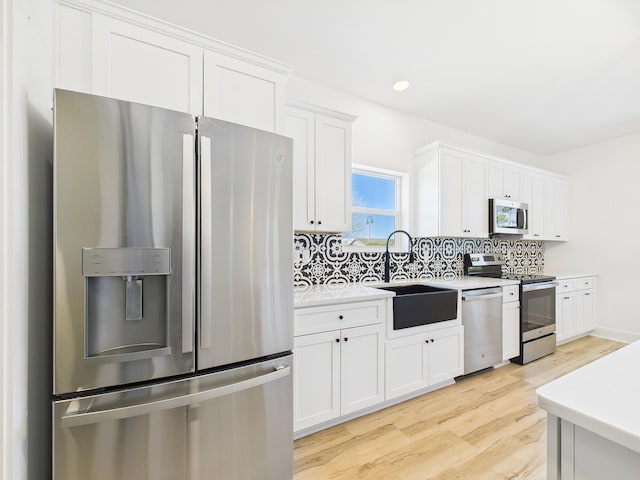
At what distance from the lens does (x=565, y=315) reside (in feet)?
11.5

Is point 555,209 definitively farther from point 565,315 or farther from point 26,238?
point 26,238

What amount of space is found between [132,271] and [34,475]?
0.83 meters

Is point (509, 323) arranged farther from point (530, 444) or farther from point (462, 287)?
point (530, 444)

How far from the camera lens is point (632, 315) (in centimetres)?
362

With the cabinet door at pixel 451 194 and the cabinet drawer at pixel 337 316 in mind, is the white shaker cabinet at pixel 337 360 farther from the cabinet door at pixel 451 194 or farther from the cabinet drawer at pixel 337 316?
the cabinet door at pixel 451 194

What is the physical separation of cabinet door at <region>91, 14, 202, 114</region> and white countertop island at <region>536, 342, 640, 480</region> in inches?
72.1

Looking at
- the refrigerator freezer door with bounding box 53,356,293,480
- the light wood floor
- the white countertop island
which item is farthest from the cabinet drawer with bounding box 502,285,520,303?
the refrigerator freezer door with bounding box 53,356,293,480

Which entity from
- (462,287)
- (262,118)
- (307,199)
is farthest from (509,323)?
(262,118)

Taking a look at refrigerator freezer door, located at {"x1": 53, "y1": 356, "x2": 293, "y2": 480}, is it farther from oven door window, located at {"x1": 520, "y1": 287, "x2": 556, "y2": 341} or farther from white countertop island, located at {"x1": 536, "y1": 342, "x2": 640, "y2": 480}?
oven door window, located at {"x1": 520, "y1": 287, "x2": 556, "y2": 341}

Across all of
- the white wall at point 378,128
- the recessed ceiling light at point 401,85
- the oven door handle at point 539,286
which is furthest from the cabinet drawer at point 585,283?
the recessed ceiling light at point 401,85

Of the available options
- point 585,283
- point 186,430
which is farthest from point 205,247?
point 585,283

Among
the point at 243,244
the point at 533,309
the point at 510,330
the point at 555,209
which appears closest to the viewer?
the point at 243,244

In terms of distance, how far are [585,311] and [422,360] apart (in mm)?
3120

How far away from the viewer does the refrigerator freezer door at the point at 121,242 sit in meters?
1.00
